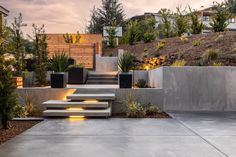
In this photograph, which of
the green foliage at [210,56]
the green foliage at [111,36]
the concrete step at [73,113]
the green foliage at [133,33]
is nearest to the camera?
the concrete step at [73,113]

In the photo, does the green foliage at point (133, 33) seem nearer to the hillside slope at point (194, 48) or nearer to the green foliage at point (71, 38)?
the hillside slope at point (194, 48)

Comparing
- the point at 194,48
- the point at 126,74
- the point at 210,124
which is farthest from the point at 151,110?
the point at 194,48

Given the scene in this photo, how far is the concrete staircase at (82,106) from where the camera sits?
337 inches

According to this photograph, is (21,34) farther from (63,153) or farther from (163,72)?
(63,153)

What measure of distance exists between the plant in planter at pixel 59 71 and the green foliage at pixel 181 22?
45.6ft

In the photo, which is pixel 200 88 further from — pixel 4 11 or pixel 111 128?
pixel 4 11

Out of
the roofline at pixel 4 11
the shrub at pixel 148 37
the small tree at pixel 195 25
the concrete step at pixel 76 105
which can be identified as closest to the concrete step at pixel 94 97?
the concrete step at pixel 76 105

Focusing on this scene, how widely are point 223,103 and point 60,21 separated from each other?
16.3 m

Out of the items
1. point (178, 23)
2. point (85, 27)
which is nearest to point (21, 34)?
point (178, 23)

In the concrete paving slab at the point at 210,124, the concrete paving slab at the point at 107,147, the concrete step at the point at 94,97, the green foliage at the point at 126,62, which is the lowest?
the concrete paving slab at the point at 210,124

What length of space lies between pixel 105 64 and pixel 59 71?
28.4 feet

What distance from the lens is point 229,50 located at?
48.1ft

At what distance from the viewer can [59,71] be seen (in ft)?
35.6

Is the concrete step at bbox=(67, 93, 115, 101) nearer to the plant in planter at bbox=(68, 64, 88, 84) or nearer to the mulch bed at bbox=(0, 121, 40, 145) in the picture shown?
the mulch bed at bbox=(0, 121, 40, 145)
